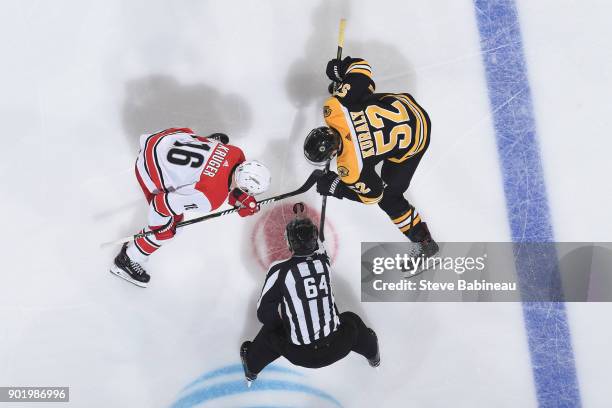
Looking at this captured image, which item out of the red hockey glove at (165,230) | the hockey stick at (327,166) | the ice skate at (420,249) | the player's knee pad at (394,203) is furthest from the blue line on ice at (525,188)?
the red hockey glove at (165,230)

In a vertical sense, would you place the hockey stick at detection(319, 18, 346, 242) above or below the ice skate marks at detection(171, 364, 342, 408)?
above

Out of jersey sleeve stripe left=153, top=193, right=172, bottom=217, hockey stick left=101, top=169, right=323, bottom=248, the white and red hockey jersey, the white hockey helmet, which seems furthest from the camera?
hockey stick left=101, top=169, right=323, bottom=248

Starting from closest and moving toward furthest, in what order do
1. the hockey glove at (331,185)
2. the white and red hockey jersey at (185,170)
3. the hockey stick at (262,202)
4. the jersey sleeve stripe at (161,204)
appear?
the white and red hockey jersey at (185,170), the jersey sleeve stripe at (161,204), the hockey glove at (331,185), the hockey stick at (262,202)

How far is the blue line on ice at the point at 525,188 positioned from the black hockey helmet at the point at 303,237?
5.55 feet

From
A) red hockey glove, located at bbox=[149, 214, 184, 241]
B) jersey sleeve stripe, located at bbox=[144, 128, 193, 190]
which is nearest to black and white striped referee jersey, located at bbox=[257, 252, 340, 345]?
red hockey glove, located at bbox=[149, 214, 184, 241]

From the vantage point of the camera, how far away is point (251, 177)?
2885 mm

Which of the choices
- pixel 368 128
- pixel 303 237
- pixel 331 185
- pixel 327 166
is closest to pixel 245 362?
pixel 303 237

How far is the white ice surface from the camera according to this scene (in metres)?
3.86

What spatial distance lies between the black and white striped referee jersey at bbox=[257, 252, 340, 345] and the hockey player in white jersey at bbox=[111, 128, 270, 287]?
1.63 feet

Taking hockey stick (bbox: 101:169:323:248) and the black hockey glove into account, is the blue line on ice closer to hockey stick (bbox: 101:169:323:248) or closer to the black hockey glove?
the black hockey glove

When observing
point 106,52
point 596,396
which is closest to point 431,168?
point 596,396

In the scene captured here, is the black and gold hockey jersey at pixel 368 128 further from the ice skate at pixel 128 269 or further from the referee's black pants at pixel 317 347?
the ice skate at pixel 128 269

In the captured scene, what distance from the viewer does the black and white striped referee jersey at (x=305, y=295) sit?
3.24 m

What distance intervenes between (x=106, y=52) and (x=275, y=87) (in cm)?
135
